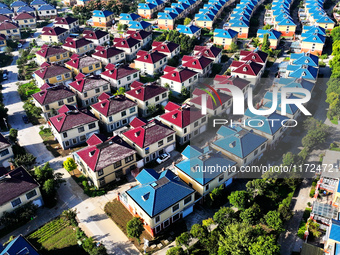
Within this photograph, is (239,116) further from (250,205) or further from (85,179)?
(85,179)

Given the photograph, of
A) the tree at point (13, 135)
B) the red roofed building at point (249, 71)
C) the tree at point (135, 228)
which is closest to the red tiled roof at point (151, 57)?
the red roofed building at point (249, 71)

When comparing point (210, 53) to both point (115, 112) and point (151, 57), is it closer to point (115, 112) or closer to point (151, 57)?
point (151, 57)

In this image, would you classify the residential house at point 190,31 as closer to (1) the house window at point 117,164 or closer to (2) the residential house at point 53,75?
(2) the residential house at point 53,75

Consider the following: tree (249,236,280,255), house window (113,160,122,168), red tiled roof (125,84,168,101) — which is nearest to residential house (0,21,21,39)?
red tiled roof (125,84,168,101)

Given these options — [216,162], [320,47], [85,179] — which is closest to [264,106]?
[216,162]

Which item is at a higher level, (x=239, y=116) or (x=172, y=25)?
(x=172, y=25)

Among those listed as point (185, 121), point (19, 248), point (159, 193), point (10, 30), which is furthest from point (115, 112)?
point (10, 30)
